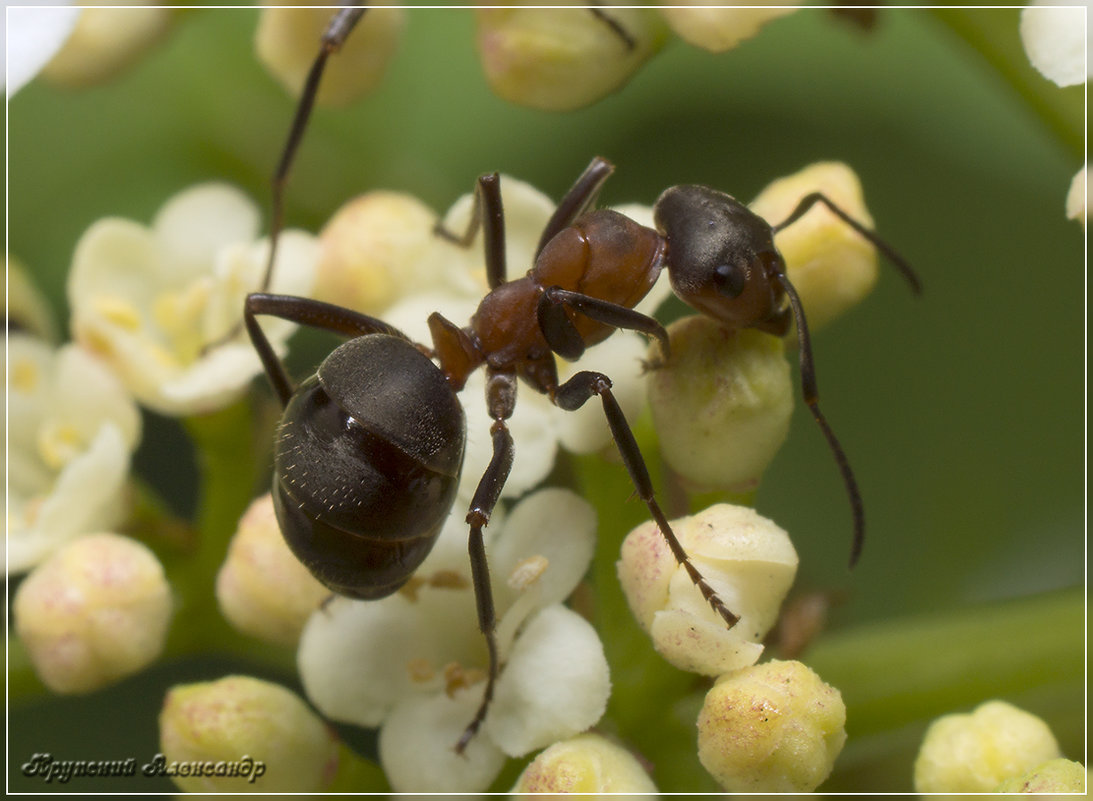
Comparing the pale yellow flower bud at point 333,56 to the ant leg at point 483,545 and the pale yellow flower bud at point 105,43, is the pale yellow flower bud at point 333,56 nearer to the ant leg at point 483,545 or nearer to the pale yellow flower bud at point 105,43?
the pale yellow flower bud at point 105,43

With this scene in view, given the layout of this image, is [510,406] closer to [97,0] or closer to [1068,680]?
[1068,680]

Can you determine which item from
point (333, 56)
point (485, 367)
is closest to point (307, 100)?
point (333, 56)

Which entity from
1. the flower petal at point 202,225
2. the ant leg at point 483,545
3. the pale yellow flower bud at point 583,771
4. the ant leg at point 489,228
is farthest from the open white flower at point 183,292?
the pale yellow flower bud at point 583,771

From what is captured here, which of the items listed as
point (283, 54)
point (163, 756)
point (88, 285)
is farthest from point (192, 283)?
point (163, 756)

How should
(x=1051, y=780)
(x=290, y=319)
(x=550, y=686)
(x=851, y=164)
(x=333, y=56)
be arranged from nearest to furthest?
(x=1051, y=780)
(x=550, y=686)
(x=290, y=319)
(x=333, y=56)
(x=851, y=164)

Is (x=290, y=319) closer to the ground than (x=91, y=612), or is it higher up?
higher up

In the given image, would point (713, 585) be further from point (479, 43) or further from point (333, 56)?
point (333, 56)

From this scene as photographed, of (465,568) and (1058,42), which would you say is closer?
(1058,42)
